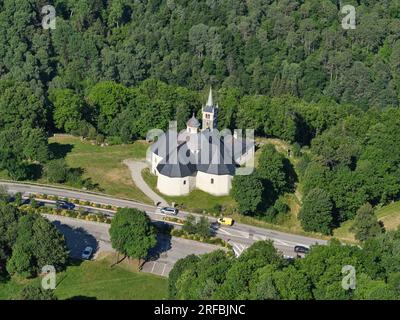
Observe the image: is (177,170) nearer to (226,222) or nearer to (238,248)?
(226,222)

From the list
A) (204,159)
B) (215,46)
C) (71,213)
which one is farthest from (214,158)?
(215,46)

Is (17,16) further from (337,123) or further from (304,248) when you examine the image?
(304,248)

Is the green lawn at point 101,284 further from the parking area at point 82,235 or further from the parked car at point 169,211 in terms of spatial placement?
the parked car at point 169,211

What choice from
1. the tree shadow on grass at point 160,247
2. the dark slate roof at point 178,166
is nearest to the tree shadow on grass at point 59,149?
the dark slate roof at point 178,166

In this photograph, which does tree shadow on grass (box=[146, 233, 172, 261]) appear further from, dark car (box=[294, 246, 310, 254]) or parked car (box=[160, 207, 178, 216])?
dark car (box=[294, 246, 310, 254])

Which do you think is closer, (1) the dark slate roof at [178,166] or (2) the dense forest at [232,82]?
(1) the dark slate roof at [178,166]

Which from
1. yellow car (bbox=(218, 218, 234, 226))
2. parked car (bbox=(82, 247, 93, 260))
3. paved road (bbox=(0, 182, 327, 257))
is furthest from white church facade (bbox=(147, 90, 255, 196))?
parked car (bbox=(82, 247, 93, 260))

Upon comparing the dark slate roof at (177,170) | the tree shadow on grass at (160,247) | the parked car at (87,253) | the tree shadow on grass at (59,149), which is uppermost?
the dark slate roof at (177,170)
